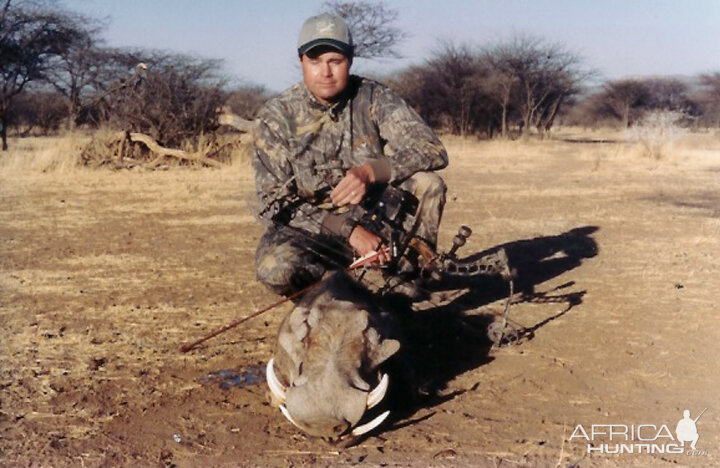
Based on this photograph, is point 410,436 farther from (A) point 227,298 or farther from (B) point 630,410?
(A) point 227,298

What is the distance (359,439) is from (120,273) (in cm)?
384

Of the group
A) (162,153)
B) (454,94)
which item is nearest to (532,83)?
(454,94)

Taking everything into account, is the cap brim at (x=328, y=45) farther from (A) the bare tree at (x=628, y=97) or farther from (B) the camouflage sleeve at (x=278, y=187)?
(A) the bare tree at (x=628, y=97)

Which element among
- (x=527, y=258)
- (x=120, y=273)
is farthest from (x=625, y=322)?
(x=120, y=273)

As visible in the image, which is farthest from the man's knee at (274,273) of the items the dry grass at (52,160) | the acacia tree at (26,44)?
the acacia tree at (26,44)

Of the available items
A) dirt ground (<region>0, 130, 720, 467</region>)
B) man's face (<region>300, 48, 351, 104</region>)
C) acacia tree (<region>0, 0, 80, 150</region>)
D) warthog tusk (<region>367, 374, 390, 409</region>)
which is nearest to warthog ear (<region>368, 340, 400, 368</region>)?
warthog tusk (<region>367, 374, 390, 409</region>)

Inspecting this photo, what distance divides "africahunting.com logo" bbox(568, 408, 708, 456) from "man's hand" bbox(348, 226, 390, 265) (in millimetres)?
1226

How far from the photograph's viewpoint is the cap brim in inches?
169

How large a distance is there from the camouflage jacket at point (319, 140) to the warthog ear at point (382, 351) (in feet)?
4.85

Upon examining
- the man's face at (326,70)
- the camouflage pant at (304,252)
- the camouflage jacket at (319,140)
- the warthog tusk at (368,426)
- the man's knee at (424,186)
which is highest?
the man's face at (326,70)

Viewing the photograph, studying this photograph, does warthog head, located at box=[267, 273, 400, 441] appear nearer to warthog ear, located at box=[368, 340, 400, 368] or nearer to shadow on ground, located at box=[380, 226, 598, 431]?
warthog ear, located at box=[368, 340, 400, 368]

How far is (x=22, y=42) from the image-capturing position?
25.5 meters

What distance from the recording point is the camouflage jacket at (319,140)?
451cm

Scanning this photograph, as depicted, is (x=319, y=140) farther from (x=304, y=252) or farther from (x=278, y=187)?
(x=304, y=252)
